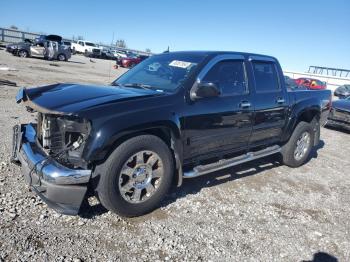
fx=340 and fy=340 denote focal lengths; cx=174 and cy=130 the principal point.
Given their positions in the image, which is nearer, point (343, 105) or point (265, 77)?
point (265, 77)

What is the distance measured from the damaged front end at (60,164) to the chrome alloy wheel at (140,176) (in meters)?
0.47

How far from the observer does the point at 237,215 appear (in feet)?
14.3

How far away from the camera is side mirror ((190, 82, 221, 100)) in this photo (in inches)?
162

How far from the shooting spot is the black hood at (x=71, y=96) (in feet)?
11.4

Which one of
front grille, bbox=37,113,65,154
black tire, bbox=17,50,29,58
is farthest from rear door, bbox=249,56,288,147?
black tire, bbox=17,50,29,58

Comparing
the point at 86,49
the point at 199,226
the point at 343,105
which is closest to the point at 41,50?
the point at 86,49

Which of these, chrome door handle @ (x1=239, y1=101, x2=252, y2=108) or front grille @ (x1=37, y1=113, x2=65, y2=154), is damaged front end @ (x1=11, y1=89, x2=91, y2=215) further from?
chrome door handle @ (x1=239, y1=101, x2=252, y2=108)

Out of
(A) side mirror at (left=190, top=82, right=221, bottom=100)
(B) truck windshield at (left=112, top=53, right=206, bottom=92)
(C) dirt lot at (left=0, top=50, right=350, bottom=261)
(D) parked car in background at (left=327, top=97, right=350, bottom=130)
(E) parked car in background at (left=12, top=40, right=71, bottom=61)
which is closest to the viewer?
(C) dirt lot at (left=0, top=50, right=350, bottom=261)

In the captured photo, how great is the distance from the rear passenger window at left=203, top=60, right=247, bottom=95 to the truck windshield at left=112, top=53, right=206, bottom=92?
9.8 inches

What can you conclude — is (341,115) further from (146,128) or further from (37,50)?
(37,50)

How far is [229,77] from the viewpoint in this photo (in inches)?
191

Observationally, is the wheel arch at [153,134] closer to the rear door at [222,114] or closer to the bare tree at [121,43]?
the rear door at [222,114]

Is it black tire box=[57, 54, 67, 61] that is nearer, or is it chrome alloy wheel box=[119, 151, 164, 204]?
chrome alloy wheel box=[119, 151, 164, 204]

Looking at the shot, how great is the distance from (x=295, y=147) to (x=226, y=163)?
223 cm
